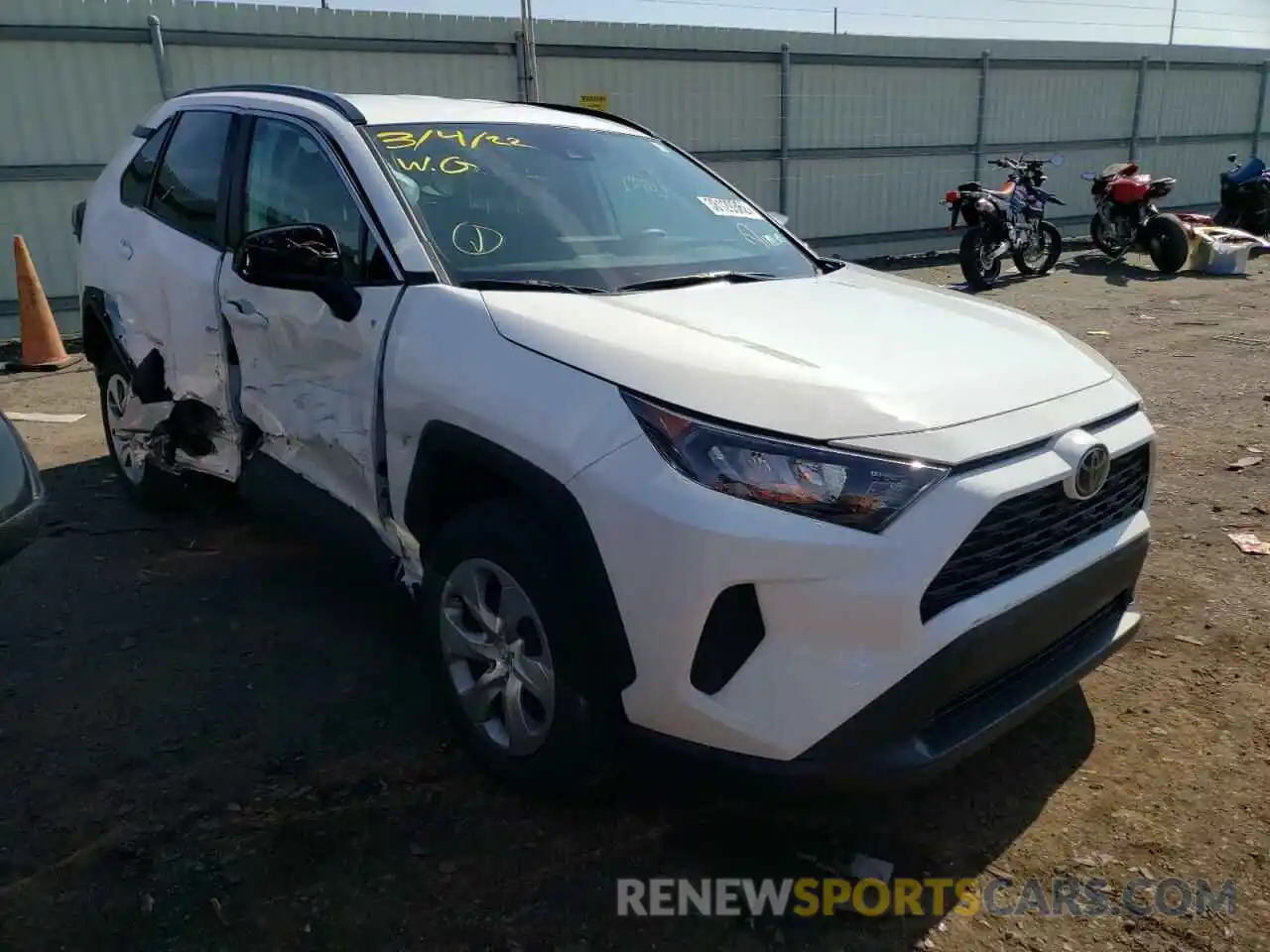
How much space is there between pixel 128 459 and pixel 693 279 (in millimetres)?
3198

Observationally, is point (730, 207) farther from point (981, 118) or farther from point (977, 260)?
point (981, 118)

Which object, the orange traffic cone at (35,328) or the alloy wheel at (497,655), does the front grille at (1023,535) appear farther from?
the orange traffic cone at (35,328)

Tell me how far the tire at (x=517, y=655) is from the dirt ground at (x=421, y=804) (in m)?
0.16

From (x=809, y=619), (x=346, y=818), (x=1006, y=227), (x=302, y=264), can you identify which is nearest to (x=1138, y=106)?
(x=1006, y=227)

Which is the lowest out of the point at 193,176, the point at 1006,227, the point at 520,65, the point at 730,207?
the point at 1006,227

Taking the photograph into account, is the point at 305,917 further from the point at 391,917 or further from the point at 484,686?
the point at 484,686

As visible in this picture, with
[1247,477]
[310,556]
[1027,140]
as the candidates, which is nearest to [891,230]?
[1027,140]

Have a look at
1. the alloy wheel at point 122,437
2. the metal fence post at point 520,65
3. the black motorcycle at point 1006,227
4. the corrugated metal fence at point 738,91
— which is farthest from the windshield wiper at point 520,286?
the black motorcycle at point 1006,227

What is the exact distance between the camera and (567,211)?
10.4 feet

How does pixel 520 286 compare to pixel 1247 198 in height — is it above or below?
above

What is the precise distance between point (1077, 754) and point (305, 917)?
81.8 inches

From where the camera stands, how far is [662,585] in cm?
205

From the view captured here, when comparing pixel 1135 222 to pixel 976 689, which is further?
pixel 1135 222

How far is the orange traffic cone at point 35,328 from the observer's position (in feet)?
26.2
